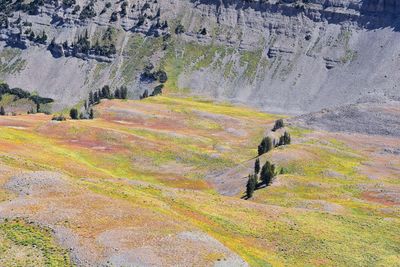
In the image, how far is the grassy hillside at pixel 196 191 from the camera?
46.2 metres

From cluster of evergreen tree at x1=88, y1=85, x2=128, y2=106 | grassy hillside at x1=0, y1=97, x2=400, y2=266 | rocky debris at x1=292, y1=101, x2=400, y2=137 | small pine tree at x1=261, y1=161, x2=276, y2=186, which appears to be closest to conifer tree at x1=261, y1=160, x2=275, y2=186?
small pine tree at x1=261, y1=161, x2=276, y2=186

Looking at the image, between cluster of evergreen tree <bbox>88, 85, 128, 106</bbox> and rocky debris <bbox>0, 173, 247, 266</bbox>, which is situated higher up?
rocky debris <bbox>0, 173, 247, 266</bbox>

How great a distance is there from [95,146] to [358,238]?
61.1 m

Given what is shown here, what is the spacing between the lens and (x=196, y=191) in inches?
2940

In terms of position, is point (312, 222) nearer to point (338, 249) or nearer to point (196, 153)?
point (338, 249)

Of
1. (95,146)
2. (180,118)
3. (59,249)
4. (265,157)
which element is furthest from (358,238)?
(180,118)

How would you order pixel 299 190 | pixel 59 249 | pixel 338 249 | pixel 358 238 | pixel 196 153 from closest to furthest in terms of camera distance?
1. pixel 59 249
2. pixel 338 249
3. pixel 358 238
4. pixel 299 190
5. pixel 196 153

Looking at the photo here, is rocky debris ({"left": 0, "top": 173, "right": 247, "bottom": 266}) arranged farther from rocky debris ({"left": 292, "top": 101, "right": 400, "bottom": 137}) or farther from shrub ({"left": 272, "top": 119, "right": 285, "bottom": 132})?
rocky debris ({"left": 292, "top": 101, "right": 400, "bottom": 137})

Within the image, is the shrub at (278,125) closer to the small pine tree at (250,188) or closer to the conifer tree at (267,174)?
the conifer tree at (267,174)

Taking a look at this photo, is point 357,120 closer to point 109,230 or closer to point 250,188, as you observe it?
point 250,188

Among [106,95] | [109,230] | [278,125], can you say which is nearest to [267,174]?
[109,230]

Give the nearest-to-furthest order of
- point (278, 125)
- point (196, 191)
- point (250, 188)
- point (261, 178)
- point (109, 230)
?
point (109, 230) < point (196, 191) < point (250, 188) < point (261, 178) < point (278, 125)

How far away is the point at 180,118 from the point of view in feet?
484

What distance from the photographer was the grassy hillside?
4616 centimetres
